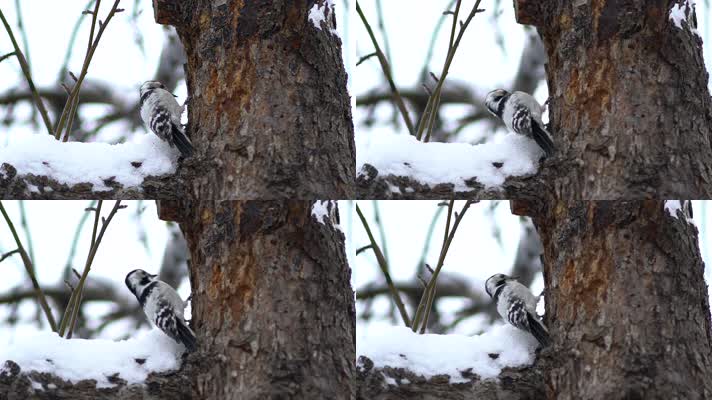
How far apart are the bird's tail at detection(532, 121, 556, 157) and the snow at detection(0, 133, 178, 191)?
3.44ft

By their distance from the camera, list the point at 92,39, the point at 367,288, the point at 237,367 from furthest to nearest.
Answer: the point at 92,39, the point at 367,288, the point at 237,367

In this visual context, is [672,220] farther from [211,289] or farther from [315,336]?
[211,289]

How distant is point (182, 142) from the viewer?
8.33 feet

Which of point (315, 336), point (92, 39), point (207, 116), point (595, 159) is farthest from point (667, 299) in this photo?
point (92, 39)

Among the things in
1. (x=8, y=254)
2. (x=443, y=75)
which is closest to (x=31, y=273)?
(x=8, y=254)

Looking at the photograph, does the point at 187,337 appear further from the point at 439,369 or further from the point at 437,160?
the point at 437,160

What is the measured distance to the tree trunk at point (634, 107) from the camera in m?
2.48

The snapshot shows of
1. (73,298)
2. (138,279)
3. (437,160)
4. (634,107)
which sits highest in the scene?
(634,107)

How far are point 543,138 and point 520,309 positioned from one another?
506 millimetres

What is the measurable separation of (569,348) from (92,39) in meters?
1.80

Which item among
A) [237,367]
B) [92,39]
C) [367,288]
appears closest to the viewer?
[237,367]

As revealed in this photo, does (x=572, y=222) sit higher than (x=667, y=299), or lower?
higher

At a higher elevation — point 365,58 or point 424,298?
point 365,58

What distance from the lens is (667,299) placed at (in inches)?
96.7
